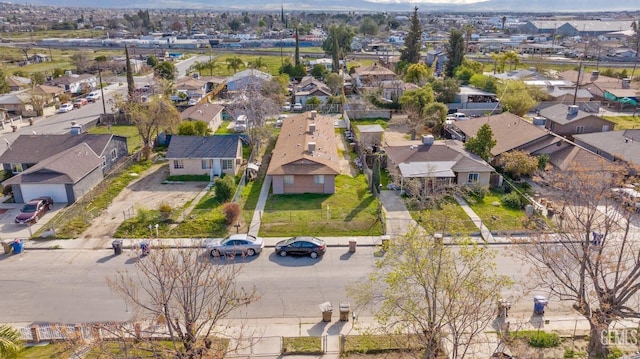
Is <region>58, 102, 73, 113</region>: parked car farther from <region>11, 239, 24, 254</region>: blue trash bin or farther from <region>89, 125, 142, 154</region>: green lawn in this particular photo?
<region>11, 239, 24, 254</region>: blue trash bin

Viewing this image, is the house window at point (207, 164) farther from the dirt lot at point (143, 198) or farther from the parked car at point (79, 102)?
the parked car at point (79, 102)

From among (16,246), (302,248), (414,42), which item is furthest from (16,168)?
(414,42)

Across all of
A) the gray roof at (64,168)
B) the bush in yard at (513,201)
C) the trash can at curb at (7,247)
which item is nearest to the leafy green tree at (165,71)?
the gray roof at (64,168)

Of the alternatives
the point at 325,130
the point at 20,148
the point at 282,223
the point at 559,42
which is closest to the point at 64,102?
the point at 20,148

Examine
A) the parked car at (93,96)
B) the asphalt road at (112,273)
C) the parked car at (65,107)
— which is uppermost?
the parked car at (93,96)

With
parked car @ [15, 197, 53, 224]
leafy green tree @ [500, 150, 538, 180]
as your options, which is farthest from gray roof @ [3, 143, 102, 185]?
leafy green tree @ [500, 150, 538, 180]
